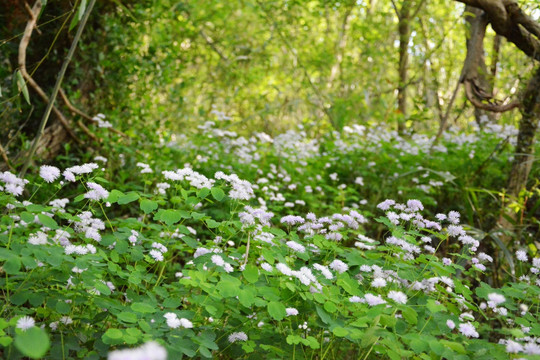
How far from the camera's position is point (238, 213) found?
1.96 m

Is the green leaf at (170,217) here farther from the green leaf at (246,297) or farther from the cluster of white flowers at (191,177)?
the green leaf at (246,297)

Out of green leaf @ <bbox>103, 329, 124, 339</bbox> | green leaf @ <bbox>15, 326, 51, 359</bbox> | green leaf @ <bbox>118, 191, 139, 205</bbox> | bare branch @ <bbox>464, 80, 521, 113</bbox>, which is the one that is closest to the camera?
green leaf @ <bbox>15, 326, 51, 359</bbox>

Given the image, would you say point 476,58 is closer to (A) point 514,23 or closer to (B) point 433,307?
(A) point 514,23

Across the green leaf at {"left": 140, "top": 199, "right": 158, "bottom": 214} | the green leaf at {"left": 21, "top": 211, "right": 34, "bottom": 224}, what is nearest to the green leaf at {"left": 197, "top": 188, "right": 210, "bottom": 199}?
the green leaf at {"left": 140, "top": 199, "right": 158, "bottom": 214}

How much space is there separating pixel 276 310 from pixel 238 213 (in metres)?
0.57

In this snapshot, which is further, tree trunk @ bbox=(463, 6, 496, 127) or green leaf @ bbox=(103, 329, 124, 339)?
tree trunk @ bbox=(463, 6, 496, 127)

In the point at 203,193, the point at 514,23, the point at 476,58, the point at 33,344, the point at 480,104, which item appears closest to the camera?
the point at 33,344

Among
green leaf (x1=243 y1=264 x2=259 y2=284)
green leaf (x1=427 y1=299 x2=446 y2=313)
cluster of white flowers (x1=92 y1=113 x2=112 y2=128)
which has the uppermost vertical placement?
cluster of white flowers (x1=92 y1=113 x2=112 y2=128)

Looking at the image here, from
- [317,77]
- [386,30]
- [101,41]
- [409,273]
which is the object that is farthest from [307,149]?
[317,77]

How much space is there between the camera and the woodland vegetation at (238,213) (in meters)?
1.54

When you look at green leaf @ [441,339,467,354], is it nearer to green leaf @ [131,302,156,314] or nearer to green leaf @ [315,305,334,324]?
green leaf @ [315,305,334,324]

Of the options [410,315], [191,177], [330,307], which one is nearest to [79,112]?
[191,177]

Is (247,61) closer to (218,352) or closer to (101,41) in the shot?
(101,41)

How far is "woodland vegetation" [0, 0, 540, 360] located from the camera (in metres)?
1.54
